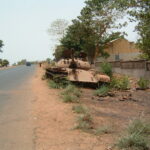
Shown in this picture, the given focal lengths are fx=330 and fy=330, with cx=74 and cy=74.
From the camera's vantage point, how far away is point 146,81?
17781mm

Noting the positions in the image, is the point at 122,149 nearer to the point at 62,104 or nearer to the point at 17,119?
the point at 17,119

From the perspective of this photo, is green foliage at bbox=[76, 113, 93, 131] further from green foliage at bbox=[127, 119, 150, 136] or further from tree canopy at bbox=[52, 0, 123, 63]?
tree canopy at bbox=[52, 0, 123, 63]

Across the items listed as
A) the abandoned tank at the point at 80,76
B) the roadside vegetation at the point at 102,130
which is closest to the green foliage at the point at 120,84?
the abandoned tank at the point at 80,76

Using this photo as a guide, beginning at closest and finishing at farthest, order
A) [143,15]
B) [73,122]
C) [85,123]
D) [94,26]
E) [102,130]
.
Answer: [102,130], [85,123], [73,122], [143,15], [94,26]

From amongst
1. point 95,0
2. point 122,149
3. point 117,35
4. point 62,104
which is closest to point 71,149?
point 122,149

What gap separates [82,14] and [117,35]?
19.2 feet

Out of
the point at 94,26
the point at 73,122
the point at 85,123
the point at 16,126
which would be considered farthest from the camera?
the point at 94,26

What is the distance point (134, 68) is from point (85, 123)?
1461 centimetres

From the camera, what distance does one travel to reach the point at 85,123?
26.4 feet

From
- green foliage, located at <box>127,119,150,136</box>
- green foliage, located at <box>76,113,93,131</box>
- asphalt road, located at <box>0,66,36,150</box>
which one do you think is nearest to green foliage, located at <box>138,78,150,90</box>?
asphalt road, located at <box>0,66,36,150</box>

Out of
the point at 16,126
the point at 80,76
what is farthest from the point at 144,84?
the point at 16,126

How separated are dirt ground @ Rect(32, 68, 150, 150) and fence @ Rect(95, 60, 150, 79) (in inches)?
223

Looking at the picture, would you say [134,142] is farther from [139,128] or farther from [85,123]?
[85,123]

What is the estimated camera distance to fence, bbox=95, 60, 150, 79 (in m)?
19.6
